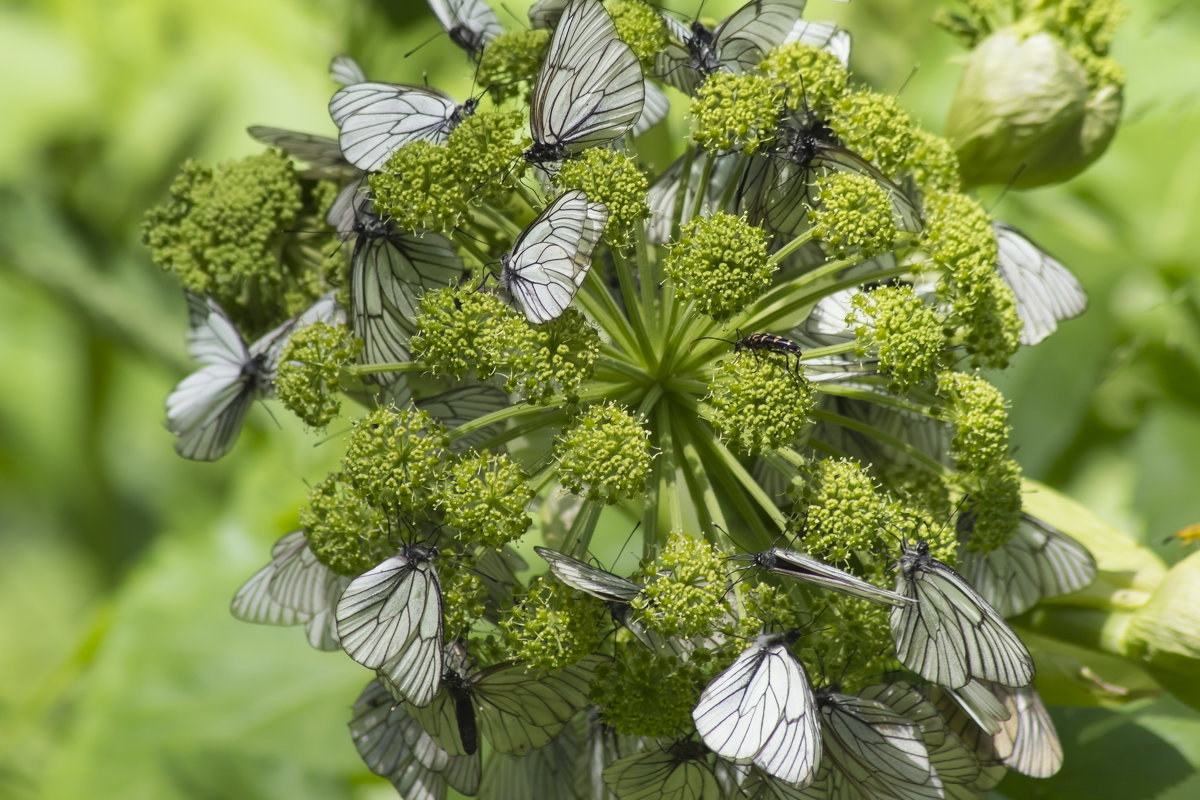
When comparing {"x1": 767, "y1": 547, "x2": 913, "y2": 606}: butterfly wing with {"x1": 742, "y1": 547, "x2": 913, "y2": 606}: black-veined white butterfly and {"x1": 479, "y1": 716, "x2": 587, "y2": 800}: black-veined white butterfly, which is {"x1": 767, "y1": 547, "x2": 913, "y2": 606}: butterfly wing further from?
{"x1": 479, "y1": 716, "x2": 587, "y2": 800}: black-veined white butterfly

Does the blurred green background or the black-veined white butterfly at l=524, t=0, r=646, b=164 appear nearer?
the black-veined white butterfly at l=524, t=0, r=646, b=164

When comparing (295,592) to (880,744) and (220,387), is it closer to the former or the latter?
(220,387)

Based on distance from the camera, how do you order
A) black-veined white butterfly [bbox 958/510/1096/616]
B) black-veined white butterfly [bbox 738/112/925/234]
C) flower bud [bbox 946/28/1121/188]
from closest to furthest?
black-veined white butterfly [bbox 738/112/925/234] < black-veined white butterfly [bbox 958/510/1096/616] < flower bud [bbox 946/28/1121/188]

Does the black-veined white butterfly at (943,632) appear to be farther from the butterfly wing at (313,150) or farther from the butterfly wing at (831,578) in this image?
the butterfly wing at (313,150)

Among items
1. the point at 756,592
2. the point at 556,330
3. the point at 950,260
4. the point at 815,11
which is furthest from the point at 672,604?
the point at 815,11

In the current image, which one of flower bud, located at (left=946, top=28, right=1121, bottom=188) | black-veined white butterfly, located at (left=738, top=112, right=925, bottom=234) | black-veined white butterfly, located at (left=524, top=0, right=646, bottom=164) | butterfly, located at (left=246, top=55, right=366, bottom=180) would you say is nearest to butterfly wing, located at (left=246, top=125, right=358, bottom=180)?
butterfly, located at (left=246, top=55, right=366, bottom=180)

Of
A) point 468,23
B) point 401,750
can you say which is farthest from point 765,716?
point 468,23
